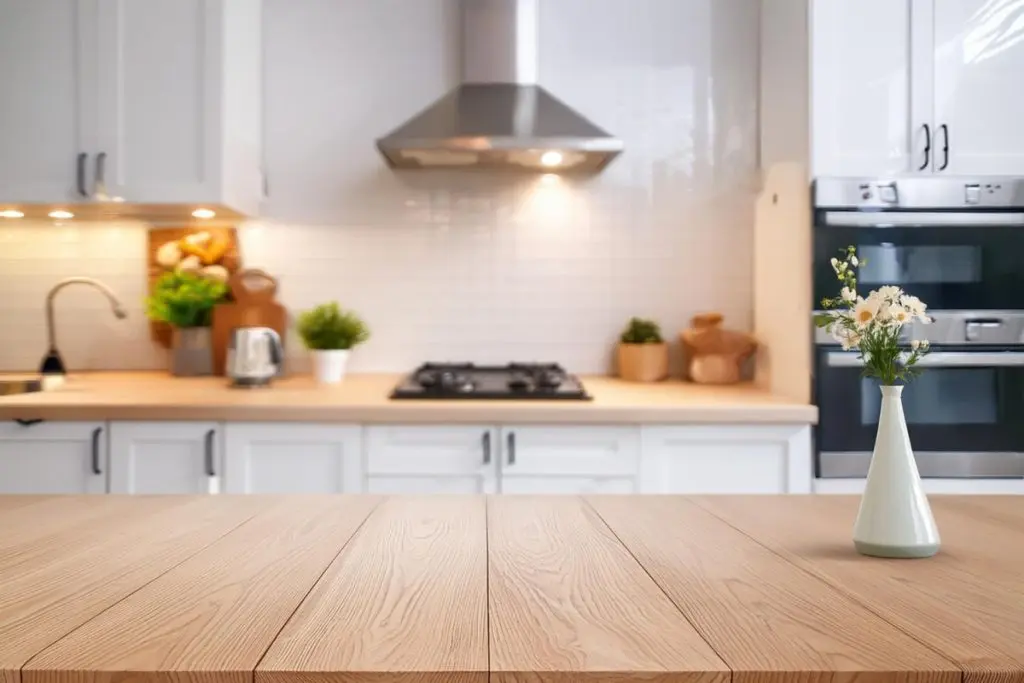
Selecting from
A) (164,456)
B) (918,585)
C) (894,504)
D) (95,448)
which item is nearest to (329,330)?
(164,456)

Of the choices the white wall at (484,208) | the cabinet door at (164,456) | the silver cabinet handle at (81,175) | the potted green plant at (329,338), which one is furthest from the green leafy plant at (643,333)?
the silver cabinet handle at (81,175)

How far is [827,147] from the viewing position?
105 inches

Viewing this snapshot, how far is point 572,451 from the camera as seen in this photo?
8.44 feet

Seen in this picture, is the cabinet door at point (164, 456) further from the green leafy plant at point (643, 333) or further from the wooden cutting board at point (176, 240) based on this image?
the green leafy plant at point (643, 333)

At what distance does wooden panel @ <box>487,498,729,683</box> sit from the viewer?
0.76 metres

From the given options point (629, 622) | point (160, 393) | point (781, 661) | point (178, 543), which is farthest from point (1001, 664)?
point (160, 393)

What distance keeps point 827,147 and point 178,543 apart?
7.06 feet

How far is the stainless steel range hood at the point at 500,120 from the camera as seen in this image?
2840 millimetres

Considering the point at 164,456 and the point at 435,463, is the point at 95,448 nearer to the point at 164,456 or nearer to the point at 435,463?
the point at 164,456

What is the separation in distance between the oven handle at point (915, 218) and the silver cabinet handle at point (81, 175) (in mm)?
2250

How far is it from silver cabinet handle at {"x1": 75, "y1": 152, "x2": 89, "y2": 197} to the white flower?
2.52 meters

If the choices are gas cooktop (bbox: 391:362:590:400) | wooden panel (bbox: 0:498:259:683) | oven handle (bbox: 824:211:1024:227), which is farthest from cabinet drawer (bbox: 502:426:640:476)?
wooden panel (bbox: 0:498:259:683)

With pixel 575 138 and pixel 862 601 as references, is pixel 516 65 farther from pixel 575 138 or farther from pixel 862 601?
pixel 862 601

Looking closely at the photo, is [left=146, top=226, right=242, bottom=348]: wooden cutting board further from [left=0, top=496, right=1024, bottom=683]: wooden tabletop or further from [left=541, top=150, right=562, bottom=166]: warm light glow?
[left=0, top=496, right=1024, bottom=683]: wooden tabletop
